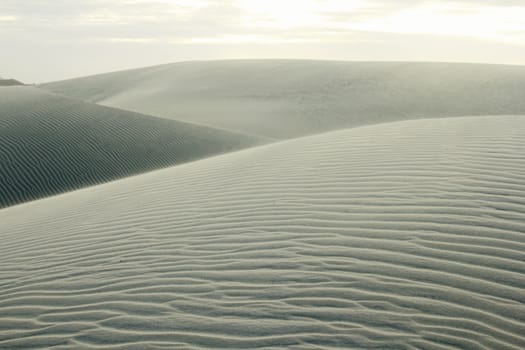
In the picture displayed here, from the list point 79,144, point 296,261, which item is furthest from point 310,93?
point 296,261

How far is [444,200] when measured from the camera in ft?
16.2

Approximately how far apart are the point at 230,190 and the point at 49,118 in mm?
10134

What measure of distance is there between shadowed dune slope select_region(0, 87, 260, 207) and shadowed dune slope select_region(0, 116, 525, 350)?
16.5ft

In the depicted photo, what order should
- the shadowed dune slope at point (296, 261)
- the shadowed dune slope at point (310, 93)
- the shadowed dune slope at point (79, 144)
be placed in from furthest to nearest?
the shadowed dune slope at point (310, 93), the shadowed dune slope at point (79, 144), the shadowed dune slope at point (296, 261)

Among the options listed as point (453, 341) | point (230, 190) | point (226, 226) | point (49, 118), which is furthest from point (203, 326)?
point (49, 118)

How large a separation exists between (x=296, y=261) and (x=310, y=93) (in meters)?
25.6

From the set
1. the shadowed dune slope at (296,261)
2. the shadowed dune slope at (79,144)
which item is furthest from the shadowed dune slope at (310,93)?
the shadowed dune slope at (296,261)

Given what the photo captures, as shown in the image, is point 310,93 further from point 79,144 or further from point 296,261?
point 296,261

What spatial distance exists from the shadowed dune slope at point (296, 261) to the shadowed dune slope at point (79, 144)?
503 cm

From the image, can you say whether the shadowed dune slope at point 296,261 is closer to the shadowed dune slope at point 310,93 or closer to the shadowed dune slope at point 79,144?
the shadowed dune slope at point 79,144

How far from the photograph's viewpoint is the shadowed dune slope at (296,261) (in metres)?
3.19

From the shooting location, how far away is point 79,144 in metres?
13.8

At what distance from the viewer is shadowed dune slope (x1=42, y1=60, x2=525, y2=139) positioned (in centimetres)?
2361

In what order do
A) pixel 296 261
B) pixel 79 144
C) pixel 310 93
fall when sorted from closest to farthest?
pixel 296 261
pixel 79 144
pixel 310 93
